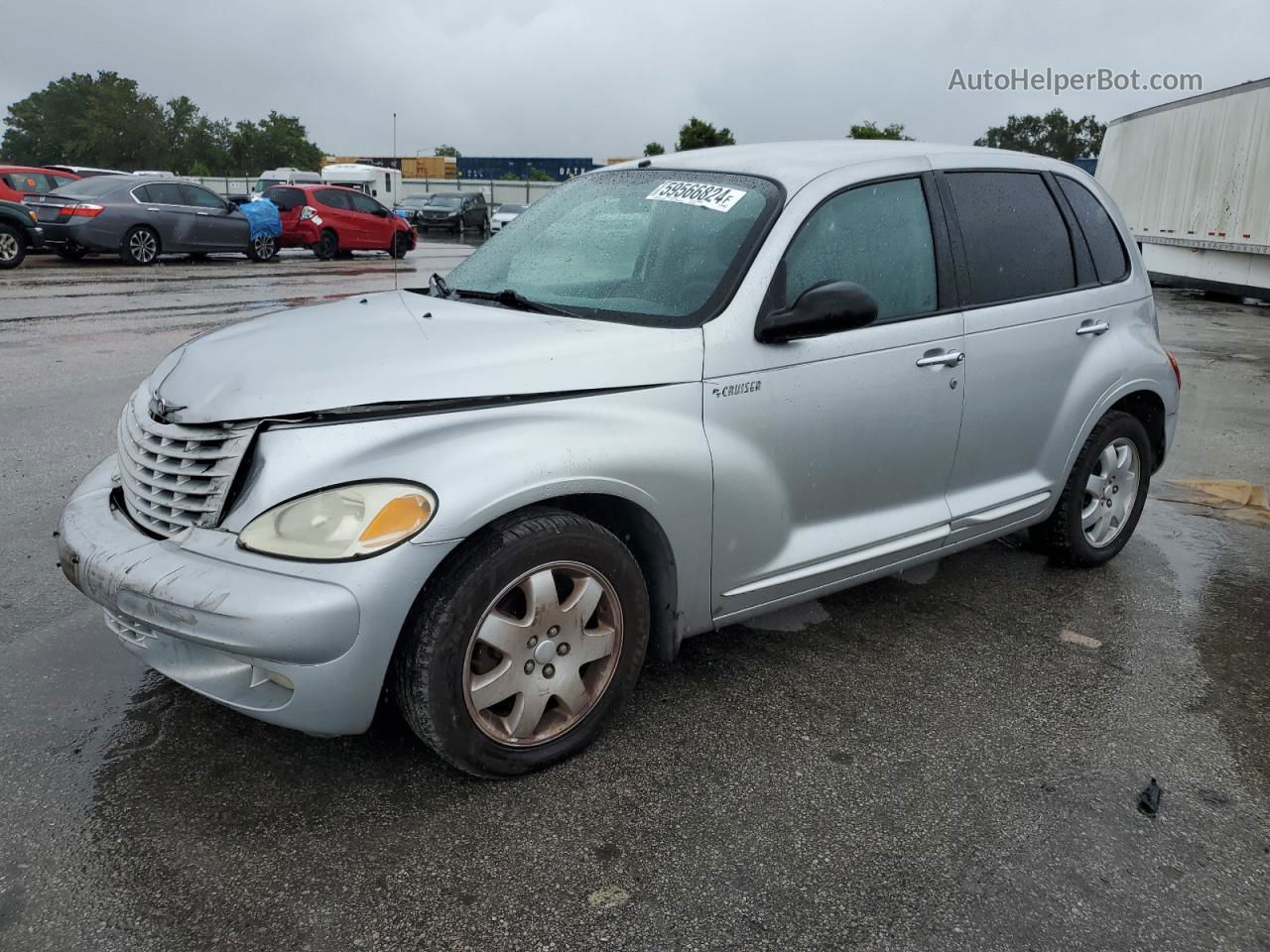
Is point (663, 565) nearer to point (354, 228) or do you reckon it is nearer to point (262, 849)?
point (262, 849)

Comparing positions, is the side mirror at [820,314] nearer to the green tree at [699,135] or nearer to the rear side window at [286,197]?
the rear side window at [286,197]

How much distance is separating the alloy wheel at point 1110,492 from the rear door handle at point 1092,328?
515 mm

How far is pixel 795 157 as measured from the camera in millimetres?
3758

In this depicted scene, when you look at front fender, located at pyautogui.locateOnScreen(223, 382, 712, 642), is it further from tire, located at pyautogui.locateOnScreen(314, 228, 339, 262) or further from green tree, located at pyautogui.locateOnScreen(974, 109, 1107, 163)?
green tree, located at pyautogui.locateOnScreen(974, 109, 1107, 163)

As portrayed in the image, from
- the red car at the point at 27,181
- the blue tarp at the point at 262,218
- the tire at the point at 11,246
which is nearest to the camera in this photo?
the tire at the point at 11,246

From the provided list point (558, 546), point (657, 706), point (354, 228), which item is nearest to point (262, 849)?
point (558, 546)

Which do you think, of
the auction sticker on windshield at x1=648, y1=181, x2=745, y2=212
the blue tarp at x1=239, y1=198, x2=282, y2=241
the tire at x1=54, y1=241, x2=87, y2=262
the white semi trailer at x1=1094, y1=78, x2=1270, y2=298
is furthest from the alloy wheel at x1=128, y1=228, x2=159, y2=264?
the white semi trailer at x1=1094, y1=78, x2=1270, y2=298

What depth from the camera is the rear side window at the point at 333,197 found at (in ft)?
74.8

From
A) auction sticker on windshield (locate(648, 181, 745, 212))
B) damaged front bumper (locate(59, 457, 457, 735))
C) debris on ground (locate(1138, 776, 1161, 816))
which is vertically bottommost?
debris on ground (locate(1138, 776, 1161, 816))

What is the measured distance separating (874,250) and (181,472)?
236 cm

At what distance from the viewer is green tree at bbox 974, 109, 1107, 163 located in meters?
98.6

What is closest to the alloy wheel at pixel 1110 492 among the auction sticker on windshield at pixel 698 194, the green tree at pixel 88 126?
the auction sticker on windshield at pixel 698 194

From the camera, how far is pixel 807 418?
→ 336cm

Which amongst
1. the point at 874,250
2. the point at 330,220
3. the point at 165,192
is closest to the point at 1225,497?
the point at 874,250
